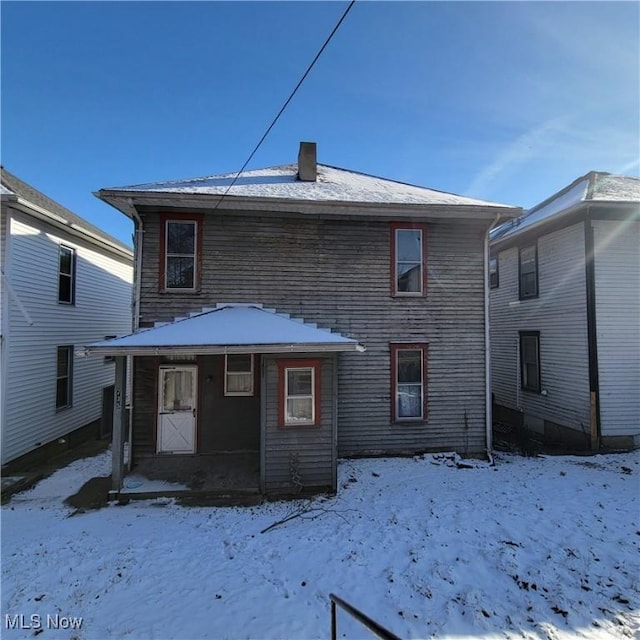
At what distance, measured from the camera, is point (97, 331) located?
12.4 metres

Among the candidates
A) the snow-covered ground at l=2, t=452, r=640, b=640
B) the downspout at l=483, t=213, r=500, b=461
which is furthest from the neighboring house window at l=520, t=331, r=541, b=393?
the snow-covered ground at l=2, t=452, r=640, b=640

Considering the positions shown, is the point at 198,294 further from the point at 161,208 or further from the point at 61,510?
the point at 61,510

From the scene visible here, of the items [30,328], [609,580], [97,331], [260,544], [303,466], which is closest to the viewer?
[609,580]

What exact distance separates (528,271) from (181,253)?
10.8 m

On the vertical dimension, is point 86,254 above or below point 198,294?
above

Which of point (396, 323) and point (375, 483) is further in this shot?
point (396, 323)

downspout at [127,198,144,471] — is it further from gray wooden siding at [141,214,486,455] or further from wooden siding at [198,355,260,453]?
wooden siding at [198,355,260,453]

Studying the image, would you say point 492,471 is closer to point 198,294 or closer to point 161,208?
point 198,294

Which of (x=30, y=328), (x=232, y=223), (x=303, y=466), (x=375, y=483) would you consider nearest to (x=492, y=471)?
(x=375, y=483)

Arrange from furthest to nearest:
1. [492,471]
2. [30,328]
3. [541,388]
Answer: [541,388]
[30,328]
[492,471]

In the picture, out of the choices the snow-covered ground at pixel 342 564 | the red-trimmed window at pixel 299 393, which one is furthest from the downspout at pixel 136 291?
the red-trimmed window at pixel 299 393

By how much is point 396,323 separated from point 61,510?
304 inches

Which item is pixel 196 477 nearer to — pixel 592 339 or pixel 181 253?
pixel 181 253

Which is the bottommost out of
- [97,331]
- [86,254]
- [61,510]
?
[61,510]
